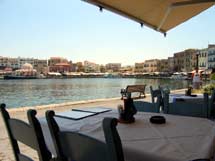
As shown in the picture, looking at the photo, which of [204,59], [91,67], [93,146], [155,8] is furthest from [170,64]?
[93,146]

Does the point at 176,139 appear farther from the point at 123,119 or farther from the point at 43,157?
the point at 43,157

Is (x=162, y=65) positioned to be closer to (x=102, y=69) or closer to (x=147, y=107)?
(x=102, y=69)

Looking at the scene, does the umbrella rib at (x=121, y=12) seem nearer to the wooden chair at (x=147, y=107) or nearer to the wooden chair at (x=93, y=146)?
the wooden chair at (x=147, y=107)

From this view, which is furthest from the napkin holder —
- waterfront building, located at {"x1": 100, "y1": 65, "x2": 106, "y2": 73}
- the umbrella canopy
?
waterfront building, located at {"x1": 100, "y1": 65, "x2": 106, "y2": 73}

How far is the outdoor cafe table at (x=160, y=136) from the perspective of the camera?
1283 millimetres

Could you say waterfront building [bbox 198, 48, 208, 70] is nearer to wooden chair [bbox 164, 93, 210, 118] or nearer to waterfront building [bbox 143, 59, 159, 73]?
waterfront building [bbox 143, 59, 159, 73]

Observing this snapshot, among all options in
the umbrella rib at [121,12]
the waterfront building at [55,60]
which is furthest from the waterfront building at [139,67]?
the umbrella rib at [121,12]

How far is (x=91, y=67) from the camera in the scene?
445ft

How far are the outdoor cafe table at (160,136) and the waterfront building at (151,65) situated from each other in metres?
107

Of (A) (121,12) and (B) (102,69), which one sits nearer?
(A) (121,12)

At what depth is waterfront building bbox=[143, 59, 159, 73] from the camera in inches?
4274

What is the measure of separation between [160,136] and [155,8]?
8.13ft

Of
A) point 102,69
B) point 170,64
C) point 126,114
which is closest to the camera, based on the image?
point 126,114

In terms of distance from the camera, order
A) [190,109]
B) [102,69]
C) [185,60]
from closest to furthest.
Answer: [190,109] → [185,60] → [102,69]
